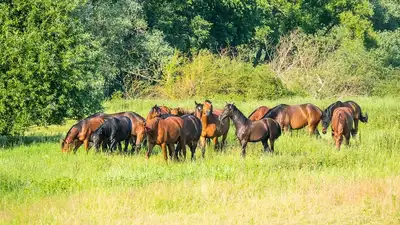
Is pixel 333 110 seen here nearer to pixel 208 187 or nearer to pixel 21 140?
pixel 21 140

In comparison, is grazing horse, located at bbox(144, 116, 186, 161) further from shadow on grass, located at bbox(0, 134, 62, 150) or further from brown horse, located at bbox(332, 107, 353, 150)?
shadow on grass, located at bbox(0, 134, 62, 150)

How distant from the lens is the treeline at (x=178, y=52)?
2409cm

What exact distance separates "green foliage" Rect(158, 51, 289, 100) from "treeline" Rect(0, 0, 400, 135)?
0.22 ft

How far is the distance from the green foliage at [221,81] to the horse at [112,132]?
21.6 m

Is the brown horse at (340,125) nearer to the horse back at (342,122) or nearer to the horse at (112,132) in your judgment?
the horse back at (342,122)

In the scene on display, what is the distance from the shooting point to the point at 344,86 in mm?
48688

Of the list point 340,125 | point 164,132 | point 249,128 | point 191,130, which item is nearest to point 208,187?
point 164,132

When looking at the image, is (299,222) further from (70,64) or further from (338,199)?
(70,64)

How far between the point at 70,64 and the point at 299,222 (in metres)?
14.7

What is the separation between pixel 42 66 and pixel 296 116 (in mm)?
8580

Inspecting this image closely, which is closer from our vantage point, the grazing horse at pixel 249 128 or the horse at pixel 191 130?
the horse at pixel 191 130

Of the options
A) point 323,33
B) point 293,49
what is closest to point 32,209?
point 293,49

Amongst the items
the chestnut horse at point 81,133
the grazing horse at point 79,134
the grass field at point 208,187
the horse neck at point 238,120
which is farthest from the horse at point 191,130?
the grazing horse at point 79,134

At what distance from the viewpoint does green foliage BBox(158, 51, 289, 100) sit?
141 ft
